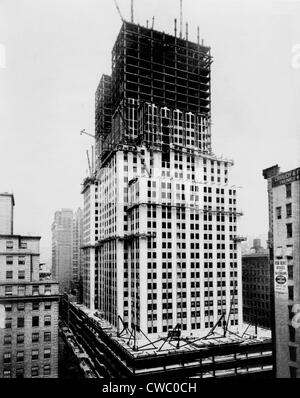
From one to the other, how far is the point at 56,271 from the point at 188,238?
A: 17.4 meters

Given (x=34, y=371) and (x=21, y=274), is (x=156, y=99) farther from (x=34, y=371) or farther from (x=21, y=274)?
(x=34, y=371)

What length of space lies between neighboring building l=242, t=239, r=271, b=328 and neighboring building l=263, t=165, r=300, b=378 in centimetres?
1436

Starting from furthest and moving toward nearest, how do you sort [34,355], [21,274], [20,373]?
[21,274], [34,355], [20,373]

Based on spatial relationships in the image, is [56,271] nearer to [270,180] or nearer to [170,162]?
[170,162]

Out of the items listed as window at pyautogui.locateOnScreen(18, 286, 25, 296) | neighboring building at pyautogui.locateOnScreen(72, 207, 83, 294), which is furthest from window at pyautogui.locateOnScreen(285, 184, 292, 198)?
neighboring building at pyautogui.locateOnScreen(72, 207, 83, 294)

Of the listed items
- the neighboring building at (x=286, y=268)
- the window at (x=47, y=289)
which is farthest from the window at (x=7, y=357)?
the neighboring building at (x=286, y=268)

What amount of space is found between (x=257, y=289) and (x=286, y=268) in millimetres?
18982

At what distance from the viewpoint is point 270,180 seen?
1639 cm

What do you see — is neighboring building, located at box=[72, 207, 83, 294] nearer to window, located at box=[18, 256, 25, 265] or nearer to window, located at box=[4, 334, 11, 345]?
window, located at box=[18, 256, 25, 265]

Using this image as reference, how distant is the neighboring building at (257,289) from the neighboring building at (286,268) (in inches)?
565

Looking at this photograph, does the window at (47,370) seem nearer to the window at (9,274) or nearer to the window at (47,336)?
the window at (47,336)

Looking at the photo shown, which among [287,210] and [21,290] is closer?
[287,210]

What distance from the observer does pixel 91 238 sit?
37.0 metres

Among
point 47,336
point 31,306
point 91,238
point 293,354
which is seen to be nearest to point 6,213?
point 31,306
